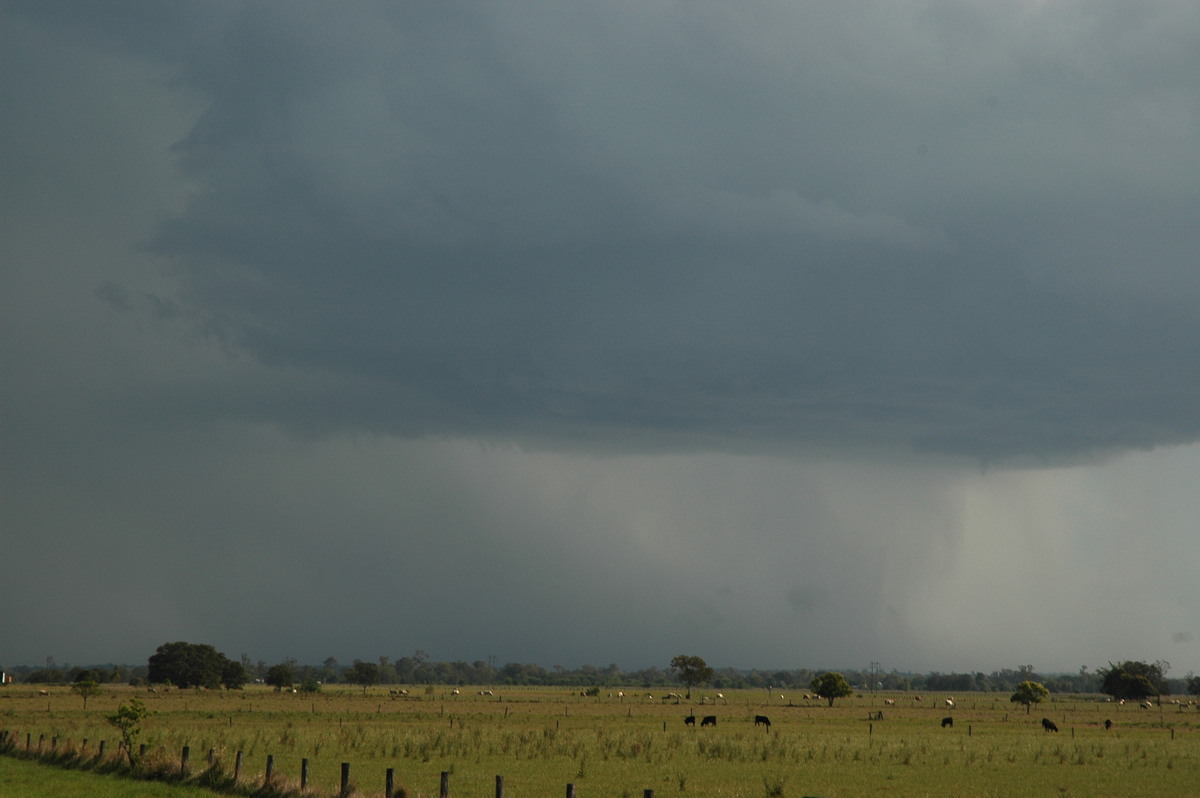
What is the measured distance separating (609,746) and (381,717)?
1368 inches

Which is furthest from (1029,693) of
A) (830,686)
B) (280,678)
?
(280,678)

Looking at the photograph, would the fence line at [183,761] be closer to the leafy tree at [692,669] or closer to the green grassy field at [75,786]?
the green grassy field at [75,786]

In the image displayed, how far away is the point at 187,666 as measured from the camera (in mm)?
153500

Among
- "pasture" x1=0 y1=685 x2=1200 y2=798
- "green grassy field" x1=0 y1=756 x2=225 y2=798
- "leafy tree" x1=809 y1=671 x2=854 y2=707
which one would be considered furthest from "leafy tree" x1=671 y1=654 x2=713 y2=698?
"green grassy field" x1=0 y1=756 x2=225 y2=798

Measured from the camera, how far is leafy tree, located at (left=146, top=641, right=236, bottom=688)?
152250mm

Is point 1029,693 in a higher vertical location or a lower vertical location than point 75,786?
lower

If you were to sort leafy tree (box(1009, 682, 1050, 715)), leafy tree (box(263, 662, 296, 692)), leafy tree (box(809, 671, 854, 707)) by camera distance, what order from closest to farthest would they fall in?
leafy tree (box(1009, 682, 1050, 715))
leafy tree (box(809, 671, 854, 707))
leafy tree (box(263, 662, 296, 692))

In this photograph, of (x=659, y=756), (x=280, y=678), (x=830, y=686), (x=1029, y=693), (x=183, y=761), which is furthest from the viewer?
(x=280, y=678)

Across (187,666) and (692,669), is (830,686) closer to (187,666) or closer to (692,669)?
(692,669)

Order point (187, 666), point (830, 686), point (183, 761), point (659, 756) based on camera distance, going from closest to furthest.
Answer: point (183, 761)
point (659, 756)
point (830, 686)
point (187, 666)

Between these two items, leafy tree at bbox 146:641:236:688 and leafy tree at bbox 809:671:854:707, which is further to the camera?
leafy tree at bbox 146:641:236:688

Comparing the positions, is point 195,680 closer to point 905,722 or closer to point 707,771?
point 905,722

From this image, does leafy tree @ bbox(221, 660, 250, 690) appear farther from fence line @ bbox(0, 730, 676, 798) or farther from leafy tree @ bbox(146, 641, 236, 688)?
fence line @ bbox(0, 730, 676, 798)

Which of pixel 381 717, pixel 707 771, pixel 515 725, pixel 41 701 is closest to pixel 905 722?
pixel 515 725
